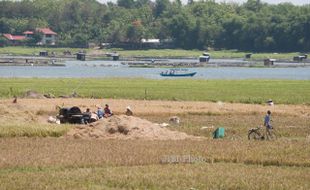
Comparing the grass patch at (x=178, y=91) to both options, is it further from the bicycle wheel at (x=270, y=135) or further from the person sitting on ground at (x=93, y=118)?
the bicycle wheel at (x=270, y=135)

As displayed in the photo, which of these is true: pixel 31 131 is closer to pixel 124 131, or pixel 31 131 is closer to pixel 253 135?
pixel 124 131

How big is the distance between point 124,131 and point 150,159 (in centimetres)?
789

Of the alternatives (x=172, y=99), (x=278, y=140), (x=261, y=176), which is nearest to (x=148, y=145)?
(x=278, y=140)

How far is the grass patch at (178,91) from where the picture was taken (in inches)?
2386

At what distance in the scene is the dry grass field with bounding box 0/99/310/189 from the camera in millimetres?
23828

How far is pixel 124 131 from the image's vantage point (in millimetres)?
36031

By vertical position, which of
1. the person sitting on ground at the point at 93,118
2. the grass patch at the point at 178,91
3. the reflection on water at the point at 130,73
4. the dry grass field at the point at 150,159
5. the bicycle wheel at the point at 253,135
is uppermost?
the dry grass field at the point at 150,159

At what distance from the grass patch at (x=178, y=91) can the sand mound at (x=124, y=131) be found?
900 inches

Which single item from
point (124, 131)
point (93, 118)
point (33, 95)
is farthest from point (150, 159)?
point (33, 95)

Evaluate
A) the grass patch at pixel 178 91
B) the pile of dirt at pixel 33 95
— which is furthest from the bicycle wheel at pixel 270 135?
the pile of dirt at pixel 33 95

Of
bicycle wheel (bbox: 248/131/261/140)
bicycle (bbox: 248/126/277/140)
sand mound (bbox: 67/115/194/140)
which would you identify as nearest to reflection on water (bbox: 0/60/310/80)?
sand mound (bbox: 67/115/194/140)

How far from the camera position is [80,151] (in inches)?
1180

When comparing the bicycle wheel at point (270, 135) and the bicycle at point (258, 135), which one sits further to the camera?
the bicycle wheel at point (270, 135)

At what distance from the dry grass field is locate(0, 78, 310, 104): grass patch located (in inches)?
714
